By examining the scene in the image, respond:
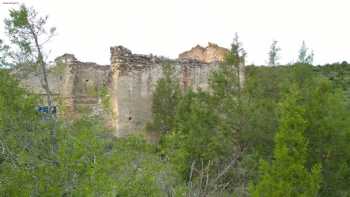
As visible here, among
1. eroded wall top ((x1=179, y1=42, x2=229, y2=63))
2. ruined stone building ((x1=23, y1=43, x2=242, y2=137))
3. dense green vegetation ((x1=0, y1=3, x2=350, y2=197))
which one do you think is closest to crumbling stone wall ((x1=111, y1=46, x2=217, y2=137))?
ruined stone building ((x1=23, y1=43, x2=242, y2=137))

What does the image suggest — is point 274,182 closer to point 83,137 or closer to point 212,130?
point 212,130

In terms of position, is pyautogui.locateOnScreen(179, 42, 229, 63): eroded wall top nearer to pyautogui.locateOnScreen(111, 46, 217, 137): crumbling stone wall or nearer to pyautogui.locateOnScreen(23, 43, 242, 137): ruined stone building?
pyautogui.locateOnScreen(23, 43, 242, 137): ruined stone building

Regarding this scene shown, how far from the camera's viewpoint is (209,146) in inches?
391

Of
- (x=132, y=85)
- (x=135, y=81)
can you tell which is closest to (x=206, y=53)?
(x=135, y=81)

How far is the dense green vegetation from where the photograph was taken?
544cm

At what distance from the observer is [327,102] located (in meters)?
9.06

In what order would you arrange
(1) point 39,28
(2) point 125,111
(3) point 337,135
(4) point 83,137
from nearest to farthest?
(4) point 83,137, (1) point 39,28, (3) point 337,135, (2) point 125,111

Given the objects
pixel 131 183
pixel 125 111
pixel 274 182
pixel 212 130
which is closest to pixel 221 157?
pixel 212 130

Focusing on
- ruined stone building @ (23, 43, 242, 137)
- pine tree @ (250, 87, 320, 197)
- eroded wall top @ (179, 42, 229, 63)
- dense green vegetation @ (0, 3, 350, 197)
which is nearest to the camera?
dense green vegetation @ (0, 3, 350, 197)

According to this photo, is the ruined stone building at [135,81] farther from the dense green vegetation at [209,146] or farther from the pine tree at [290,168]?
the pine tree at [290,168]

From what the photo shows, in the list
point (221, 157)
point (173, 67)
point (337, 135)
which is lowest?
point (221, 157)

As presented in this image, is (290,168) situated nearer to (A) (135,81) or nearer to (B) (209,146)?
(B) (209,146)

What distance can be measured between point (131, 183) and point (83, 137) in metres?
0.86

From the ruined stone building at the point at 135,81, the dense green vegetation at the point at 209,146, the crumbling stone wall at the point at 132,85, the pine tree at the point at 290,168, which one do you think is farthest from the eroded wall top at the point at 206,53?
the pine tree at the point at 290,168
